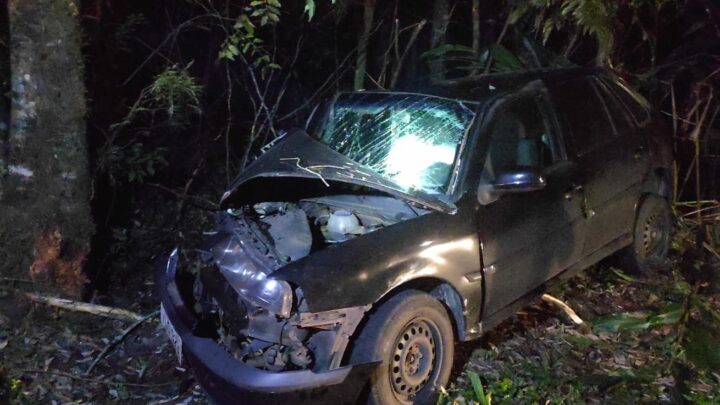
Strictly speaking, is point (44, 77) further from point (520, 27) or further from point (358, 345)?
point (520, 27)

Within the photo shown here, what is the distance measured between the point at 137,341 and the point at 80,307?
493 millimetres

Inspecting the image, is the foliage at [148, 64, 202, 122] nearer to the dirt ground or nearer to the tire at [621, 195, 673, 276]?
the dirt ground

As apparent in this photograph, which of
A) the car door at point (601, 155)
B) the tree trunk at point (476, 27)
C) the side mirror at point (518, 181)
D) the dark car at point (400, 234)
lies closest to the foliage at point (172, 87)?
the dark car at point (400, 234)

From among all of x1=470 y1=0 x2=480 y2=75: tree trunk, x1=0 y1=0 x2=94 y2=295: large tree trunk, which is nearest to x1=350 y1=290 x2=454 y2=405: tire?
x1=0 y1=0 x2=94 y2=295: large tree trunk

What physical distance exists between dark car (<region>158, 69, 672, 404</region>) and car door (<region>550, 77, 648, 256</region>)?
0.05 feet

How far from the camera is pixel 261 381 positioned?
2.95 metres

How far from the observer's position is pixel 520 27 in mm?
7801

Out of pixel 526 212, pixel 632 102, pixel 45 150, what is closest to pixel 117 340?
pixel 45 150

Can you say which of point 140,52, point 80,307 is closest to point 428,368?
point 80,307

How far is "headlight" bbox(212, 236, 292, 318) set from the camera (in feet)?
9.99

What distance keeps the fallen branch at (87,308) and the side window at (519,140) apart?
2.69 metres

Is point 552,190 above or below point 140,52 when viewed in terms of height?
below

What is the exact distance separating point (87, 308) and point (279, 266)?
1887mm

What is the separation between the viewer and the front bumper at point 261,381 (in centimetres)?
294
